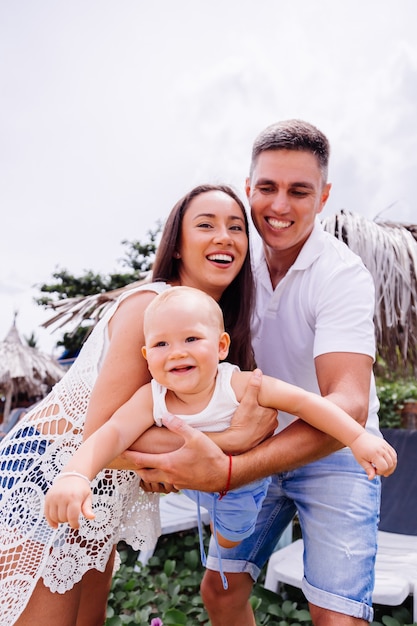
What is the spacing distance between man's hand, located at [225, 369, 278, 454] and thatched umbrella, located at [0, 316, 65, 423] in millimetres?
12831

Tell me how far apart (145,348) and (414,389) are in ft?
19.9

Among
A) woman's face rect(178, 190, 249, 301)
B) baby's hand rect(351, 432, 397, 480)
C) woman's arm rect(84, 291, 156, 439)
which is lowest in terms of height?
baby's hand rect(351, 432, 397, 480)

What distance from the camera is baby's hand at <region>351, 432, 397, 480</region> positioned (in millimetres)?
1690

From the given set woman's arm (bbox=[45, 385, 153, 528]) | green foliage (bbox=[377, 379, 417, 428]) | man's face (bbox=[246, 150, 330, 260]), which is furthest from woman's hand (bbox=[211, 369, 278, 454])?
green foliage (bbox=[377, 379, 417, 428])

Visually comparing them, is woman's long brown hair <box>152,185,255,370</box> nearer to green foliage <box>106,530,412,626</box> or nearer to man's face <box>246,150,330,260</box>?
man's face <box>246,150,330,260</box>

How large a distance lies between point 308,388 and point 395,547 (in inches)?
96.5

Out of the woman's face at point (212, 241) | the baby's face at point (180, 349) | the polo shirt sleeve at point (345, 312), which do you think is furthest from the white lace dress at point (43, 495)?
the polo shirt sleeve at point (345, 312)

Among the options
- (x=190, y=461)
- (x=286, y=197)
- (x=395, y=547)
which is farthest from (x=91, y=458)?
(x=395, y=547)

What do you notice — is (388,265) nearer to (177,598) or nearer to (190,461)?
(177,598)

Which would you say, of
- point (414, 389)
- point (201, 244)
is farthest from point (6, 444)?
point (414, 389)

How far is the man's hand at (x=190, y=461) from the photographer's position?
1788 millimetres

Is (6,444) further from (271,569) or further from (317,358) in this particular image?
(271,569)

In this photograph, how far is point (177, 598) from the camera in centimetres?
399

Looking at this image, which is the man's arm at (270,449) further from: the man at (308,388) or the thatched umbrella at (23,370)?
the thatched umbrella at (23,370)
